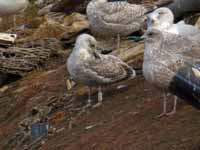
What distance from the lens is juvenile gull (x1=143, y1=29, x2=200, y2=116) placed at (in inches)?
371

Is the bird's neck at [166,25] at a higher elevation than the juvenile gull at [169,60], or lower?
lower

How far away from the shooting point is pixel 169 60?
10594mm

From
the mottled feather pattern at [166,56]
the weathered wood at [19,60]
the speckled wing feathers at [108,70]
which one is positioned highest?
the mottled feather pattern at [166,56]

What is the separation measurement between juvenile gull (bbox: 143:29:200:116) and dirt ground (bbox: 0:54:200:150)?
0.49 m

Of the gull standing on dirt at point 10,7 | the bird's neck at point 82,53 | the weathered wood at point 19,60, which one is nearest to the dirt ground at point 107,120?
the bird's neck at point 82,53

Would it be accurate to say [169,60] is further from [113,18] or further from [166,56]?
[113,18]

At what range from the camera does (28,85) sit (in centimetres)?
1666

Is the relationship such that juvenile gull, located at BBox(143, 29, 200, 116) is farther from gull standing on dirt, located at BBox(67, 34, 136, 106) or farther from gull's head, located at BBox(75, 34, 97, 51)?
gull's head, located at BBox(75, 34, 97, 51)

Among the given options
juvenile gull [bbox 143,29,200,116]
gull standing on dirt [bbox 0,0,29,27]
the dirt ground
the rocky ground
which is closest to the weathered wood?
the rocky ground

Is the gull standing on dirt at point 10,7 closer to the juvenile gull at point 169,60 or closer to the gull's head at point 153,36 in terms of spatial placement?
the juvenile gull at point 169,60

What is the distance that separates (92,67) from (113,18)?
3.35 metres

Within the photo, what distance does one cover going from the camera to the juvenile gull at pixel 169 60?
30.9ft

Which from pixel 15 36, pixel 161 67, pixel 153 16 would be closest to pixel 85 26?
pixel 15 36

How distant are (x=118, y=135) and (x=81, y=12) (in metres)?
10.8
